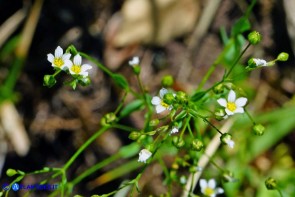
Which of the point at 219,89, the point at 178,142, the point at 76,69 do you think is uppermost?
the point at 76,69

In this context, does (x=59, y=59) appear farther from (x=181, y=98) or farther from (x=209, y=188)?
(x=209, y=188)

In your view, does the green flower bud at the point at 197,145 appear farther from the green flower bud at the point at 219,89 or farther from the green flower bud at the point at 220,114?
the green flower bud at the point at 219,89

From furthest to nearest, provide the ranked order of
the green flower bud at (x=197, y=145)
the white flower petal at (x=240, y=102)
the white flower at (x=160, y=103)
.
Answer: the white flower petal at (x=240, y=102)
the white flower at (x=160, y=103)
the green flower bud at (x=197, y=145)

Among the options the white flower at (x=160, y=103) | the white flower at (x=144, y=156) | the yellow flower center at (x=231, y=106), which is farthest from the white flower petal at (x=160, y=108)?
the yellow flower center at (x=231, y=106)

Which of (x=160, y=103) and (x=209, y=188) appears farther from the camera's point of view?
(x=209, y=188)

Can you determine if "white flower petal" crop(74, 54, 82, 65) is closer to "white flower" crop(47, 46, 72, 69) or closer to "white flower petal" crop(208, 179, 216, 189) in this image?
"white flower" crop(47, 46, 72, 69)

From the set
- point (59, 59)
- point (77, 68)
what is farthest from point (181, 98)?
point (59, 59)

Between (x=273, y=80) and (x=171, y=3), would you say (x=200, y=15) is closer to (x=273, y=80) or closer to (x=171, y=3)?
(x=171, y=3)

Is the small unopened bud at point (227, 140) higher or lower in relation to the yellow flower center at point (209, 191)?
higher

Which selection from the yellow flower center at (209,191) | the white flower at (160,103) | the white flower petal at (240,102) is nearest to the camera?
the white flower at (160,103)

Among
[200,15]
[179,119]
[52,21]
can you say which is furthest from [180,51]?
[179,119]
